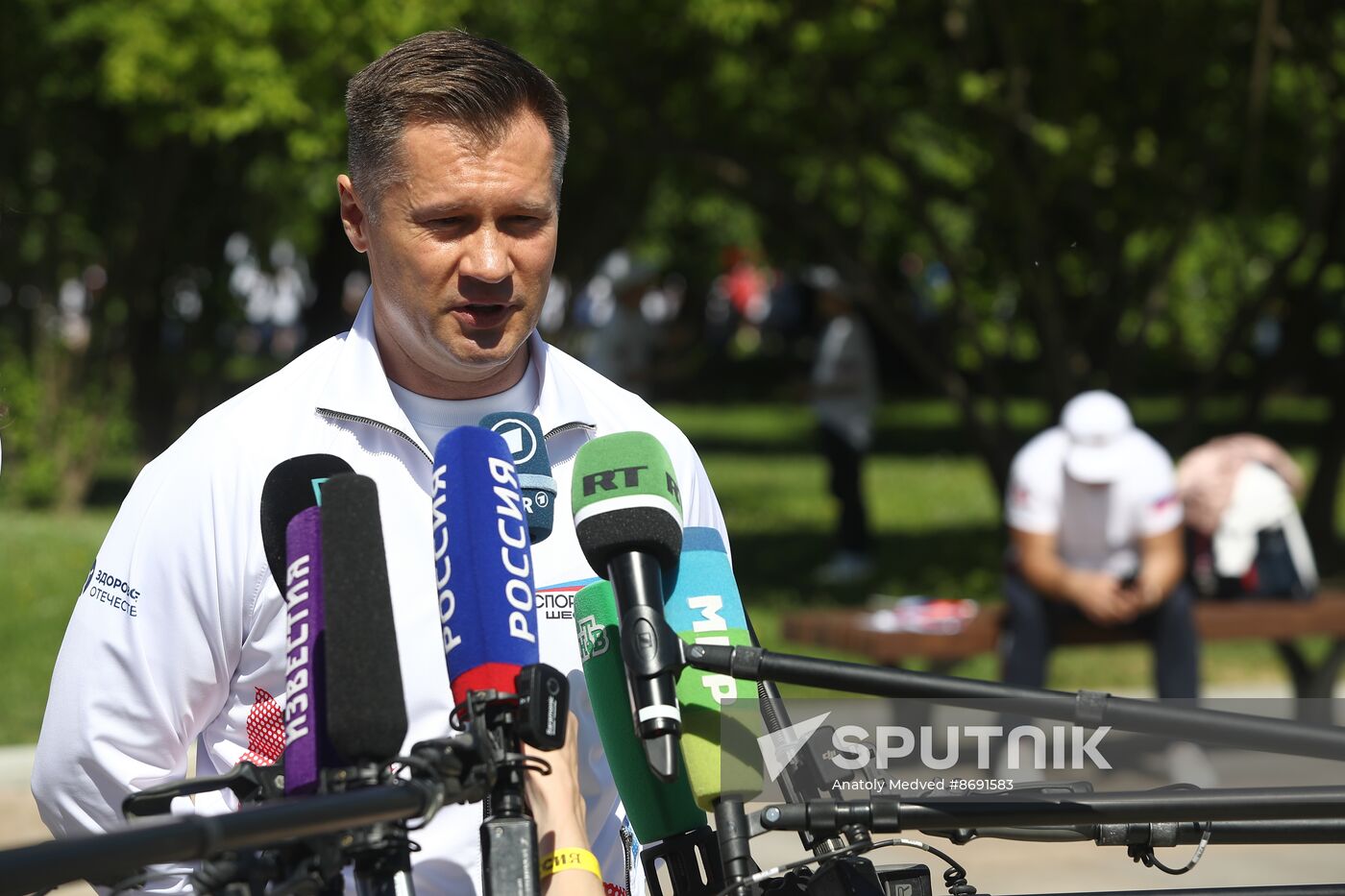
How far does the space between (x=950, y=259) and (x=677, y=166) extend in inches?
110

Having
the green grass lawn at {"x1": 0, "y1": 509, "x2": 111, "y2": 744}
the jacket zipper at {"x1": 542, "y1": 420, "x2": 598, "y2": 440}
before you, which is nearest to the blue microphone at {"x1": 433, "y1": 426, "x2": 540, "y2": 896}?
the jacket zipper at {"x1": 542, "y1": 420, "x2": 598, "y2": 440}

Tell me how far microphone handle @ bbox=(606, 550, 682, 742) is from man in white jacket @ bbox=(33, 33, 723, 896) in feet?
1.71

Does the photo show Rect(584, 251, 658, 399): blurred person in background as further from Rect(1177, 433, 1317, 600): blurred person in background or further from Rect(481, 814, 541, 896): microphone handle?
Rect(481, 814, 541, 896): microphone handle

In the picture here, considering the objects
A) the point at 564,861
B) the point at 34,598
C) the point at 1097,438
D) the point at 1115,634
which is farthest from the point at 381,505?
the point at 34,598

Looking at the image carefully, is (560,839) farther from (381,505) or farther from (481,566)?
(381,505)

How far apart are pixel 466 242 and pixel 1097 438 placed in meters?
6.49

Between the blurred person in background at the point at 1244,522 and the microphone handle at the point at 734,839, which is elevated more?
the blurred person in background at the point at 1244,522

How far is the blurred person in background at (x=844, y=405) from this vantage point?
15336mm

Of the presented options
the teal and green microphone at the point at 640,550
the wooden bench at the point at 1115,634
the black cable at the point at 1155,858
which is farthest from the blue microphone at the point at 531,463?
the wooden bench at the point at 1115,634

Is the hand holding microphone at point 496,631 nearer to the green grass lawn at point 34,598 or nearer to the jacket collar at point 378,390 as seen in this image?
the jacket collar at point 378,390

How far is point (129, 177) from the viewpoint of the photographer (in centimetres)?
1789

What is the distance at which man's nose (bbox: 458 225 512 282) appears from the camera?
2617 mm

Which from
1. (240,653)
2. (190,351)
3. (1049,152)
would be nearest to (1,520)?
(190,351)

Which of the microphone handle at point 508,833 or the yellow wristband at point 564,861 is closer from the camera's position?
the microphone handle at point 508,833
